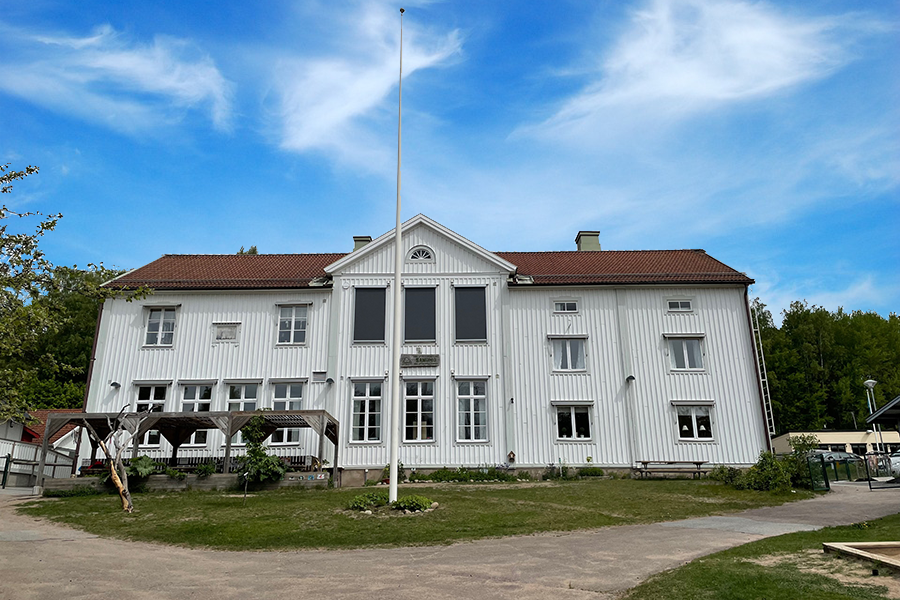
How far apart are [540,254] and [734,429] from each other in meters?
12.1

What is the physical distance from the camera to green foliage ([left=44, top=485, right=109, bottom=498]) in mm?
21828

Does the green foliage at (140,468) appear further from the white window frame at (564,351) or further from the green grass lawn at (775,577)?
the green grass lawn at (775,577)

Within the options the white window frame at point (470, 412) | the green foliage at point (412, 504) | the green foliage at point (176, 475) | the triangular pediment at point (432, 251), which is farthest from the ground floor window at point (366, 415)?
the green foliage at point (412, 504)

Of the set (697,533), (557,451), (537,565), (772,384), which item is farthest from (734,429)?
(772,384)

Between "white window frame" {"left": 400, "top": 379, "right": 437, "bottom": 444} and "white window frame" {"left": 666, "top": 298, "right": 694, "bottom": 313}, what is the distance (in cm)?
1082

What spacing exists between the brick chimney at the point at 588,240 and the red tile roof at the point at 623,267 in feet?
5.42

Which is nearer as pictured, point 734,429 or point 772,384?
point 734,429

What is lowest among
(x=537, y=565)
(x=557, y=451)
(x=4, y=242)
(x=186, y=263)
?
(x=537, y=565)

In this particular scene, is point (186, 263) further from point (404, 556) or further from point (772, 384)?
point (772, 384)

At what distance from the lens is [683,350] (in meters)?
28.9

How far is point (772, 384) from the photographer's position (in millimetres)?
57938

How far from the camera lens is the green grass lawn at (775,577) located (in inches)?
323

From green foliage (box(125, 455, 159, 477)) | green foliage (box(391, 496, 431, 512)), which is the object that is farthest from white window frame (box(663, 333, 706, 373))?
green foliage (box(125, 455, 159, 477))

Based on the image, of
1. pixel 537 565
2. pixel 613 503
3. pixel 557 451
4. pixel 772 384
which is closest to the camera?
pixel 537 565
